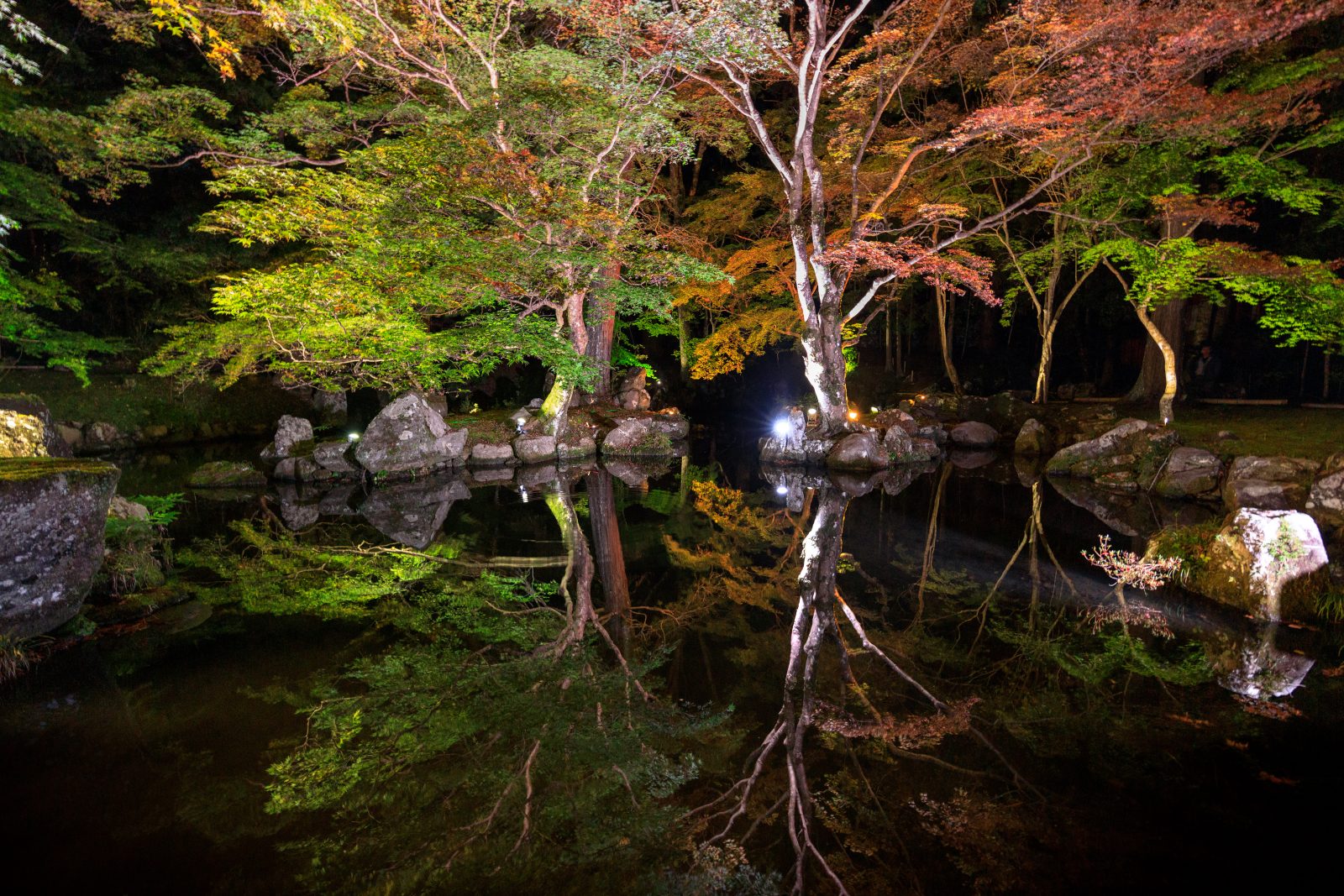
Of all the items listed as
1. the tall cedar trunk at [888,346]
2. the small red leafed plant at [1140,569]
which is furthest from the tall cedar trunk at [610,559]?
the tall cedar trunk at [888,346]

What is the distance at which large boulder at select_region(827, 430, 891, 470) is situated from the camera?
12.0 metres

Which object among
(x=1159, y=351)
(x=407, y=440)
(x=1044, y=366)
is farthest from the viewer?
(x=1044, y=366)

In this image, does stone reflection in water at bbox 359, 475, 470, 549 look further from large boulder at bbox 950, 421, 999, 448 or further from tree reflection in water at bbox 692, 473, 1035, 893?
large boulder at bbox 950, 421, 999, 448

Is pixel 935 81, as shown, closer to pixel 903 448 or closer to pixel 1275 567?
pixel 903 448

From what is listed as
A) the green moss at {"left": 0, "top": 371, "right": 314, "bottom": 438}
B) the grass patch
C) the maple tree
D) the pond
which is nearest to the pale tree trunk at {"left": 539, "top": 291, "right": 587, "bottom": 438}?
the maple tree

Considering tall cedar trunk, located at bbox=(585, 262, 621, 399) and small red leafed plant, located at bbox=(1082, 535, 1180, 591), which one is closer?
small red leafed plant, located at bbox=(1082, 535, 1180, 591)

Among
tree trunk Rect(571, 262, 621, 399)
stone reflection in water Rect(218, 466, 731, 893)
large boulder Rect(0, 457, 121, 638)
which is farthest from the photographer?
tree trunk Rect(571, 262, 621, 399)

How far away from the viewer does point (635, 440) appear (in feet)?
46.1

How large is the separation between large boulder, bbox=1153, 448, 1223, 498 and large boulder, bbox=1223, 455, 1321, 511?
66cm

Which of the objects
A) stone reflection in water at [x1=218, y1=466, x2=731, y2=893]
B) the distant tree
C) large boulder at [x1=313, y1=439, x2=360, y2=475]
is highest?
the distant tree

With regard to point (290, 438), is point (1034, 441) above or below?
below

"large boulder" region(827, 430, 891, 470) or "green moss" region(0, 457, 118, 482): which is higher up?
"green moss" region(0, 457, 118, 482)

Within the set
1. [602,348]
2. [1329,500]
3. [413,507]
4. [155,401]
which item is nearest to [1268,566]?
[1329,500]

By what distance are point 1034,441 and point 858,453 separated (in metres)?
4.79
